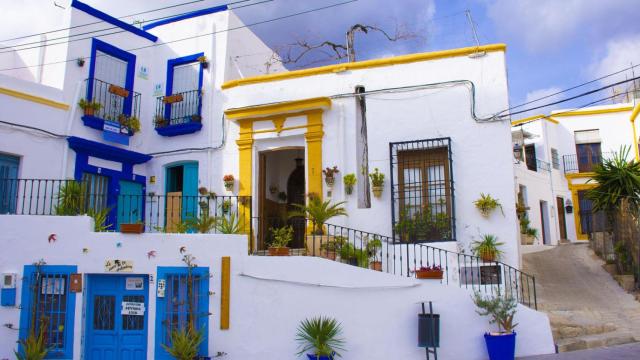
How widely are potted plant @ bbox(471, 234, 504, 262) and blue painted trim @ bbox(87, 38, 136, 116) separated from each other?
8.90m

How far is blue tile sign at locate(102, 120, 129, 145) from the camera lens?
12.9 meters

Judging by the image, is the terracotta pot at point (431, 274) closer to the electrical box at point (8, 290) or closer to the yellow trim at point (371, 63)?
the yellow trim at point (371, 63)

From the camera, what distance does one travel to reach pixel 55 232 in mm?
9648

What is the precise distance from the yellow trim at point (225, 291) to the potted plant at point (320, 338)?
128 centimetres

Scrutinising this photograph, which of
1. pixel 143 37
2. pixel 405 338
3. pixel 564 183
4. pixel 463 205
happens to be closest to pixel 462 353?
pixel 405 338

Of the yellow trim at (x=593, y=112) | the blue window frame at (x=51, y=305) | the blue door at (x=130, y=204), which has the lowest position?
the blue window frame at (x=51, y=305)

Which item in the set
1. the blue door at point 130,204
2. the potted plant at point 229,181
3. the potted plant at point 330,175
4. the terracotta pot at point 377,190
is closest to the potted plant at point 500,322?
the terracotta pot at point 377,190

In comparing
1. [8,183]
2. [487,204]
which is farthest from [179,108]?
[487,204]

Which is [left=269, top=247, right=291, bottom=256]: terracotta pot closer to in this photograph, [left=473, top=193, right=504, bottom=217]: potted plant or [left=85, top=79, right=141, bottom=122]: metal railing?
[left=473, top=193, right=504, bottom=217]: potted plant

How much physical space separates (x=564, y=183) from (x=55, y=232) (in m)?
20.1

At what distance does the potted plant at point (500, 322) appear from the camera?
27.1 feet

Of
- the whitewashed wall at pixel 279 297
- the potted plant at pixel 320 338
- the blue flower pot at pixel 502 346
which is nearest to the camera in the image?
the blue flower pot at pixel 502 346

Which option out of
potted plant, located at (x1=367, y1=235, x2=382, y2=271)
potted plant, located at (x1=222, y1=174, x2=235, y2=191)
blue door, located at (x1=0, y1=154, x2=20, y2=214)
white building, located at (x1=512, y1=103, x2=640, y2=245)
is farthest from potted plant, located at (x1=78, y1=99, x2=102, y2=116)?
white building, located at (x1=512, y1=103, x2=640, y2=245)

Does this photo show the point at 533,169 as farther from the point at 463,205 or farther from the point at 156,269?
the point at 156,269
